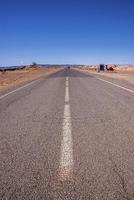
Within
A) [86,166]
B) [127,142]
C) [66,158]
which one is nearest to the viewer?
[86,166]

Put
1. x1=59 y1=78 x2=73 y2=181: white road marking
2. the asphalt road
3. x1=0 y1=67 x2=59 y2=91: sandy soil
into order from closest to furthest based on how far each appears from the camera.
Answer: the asphalt road
x1=59 y1=78 x2=73 y2=181: white road marking
x1=0 y1=67 x2=59 y2=91: sandy soil

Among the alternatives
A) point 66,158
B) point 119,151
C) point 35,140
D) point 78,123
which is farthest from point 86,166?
point 78,123

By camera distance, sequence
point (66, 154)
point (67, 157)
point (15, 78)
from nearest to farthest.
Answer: point (67, 157), point (66, 154), point (15, 78)

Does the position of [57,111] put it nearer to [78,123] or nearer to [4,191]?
[78,123]

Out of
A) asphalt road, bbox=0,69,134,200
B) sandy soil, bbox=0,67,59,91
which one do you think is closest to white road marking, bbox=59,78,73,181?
asphalt road, bbox=0,69,134,200

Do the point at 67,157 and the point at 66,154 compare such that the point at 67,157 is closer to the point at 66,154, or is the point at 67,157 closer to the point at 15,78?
the point at 66,154

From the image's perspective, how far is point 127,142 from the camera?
16.9 ft

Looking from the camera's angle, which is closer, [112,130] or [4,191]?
[4,191]

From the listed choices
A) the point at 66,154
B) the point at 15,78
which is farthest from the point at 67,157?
the point at 15,78

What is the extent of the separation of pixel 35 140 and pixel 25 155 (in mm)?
915

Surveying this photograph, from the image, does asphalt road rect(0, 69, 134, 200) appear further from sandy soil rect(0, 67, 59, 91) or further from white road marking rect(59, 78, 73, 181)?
sandy soil rect(0, 67, 59, 91)

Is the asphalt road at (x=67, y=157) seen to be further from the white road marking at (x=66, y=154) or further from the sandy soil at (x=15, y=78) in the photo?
the sandy soil at (x=15, y=78)

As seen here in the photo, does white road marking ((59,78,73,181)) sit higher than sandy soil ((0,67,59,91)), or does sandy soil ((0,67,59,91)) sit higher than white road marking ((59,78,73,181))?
sandy soil ((0,67,59,91))

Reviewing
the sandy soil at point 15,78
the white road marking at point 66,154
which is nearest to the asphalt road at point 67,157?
the white road marking at point 66,154
